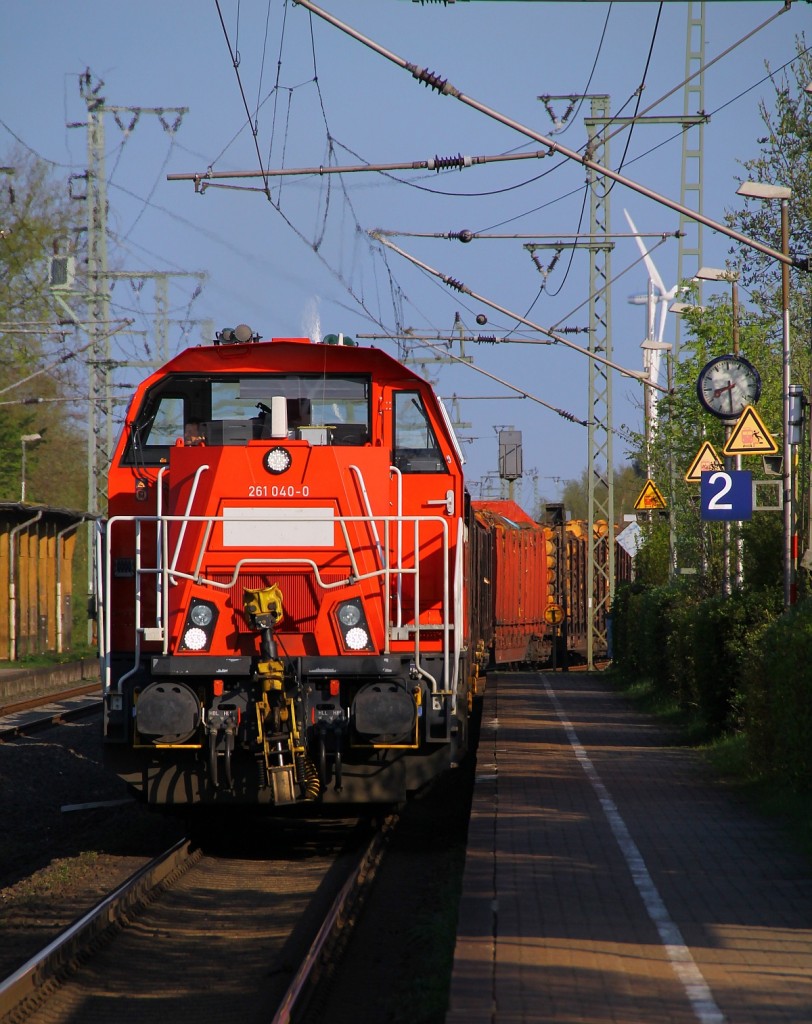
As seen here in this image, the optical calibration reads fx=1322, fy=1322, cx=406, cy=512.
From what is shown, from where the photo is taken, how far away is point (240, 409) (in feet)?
37.7

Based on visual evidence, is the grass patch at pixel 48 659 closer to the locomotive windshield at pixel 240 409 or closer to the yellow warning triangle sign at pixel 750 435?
the yellow warning triangle sign at pixel 750 435

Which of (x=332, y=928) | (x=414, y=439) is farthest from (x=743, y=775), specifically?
(x=332, y=928)

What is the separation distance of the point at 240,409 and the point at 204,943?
4675 millimetres

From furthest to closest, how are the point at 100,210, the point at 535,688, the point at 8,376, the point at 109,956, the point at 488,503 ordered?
the point at 8,376 → the point at 100,210 → the point at 488,503 → the point at 535,688 → the point at 109,956

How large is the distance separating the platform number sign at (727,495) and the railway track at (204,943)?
6900 mm

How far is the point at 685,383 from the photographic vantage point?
81.8 ft

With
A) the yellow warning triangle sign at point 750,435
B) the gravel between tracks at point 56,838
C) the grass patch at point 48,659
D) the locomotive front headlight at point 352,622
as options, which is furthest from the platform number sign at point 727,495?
the grass patch at point 48,659

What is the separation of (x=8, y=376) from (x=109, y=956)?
4507cm

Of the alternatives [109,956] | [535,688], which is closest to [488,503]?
[535,688]

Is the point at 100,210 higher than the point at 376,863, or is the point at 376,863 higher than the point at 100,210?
the point at 100,210

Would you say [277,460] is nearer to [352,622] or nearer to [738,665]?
[352,622]

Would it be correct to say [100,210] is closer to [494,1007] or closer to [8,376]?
[8,376]

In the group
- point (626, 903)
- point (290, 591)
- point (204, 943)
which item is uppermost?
point (290, 591)

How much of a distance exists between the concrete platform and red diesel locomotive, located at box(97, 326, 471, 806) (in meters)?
1.32
